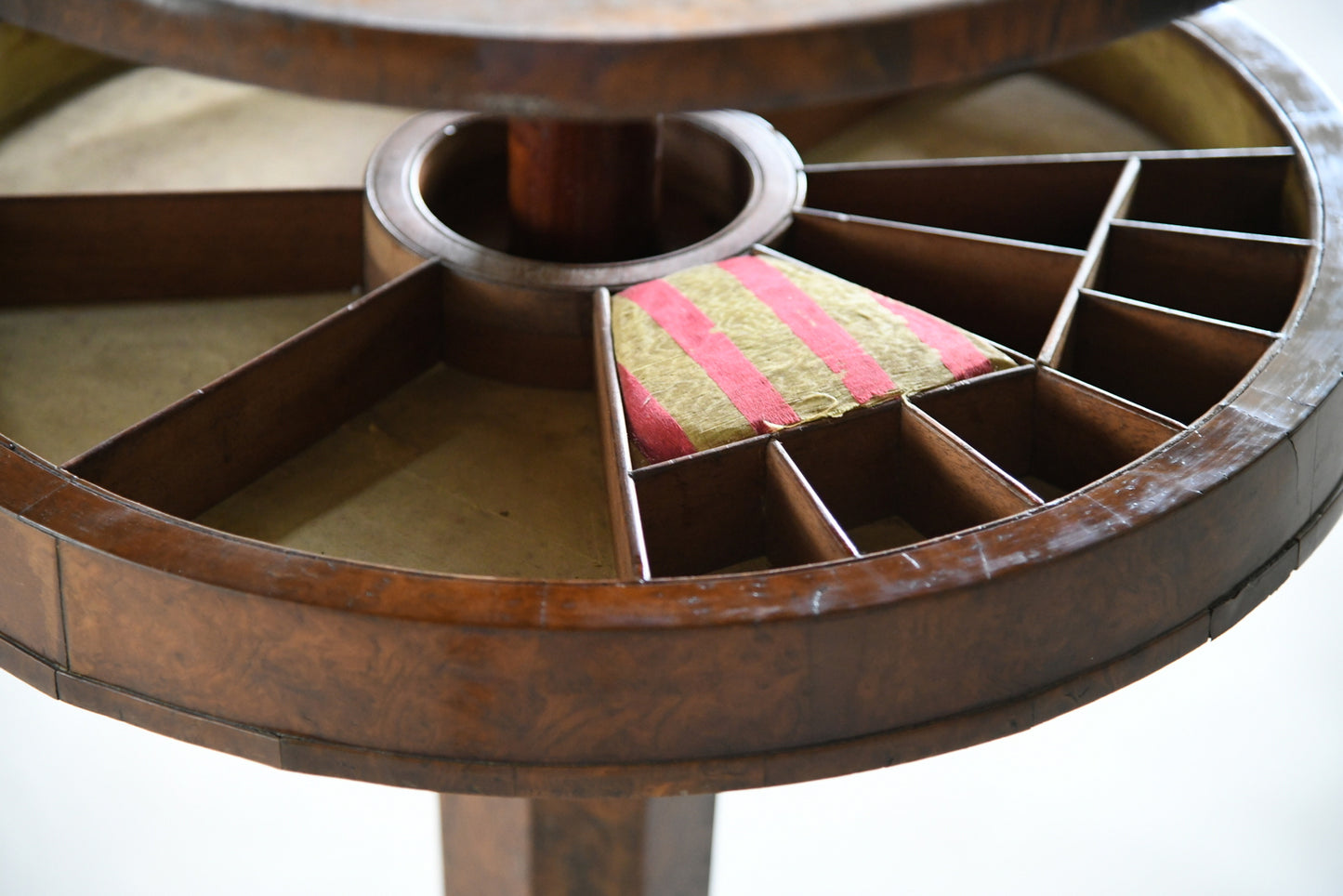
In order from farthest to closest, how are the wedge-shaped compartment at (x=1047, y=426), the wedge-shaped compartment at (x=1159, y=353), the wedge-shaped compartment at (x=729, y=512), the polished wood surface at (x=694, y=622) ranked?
the wedge-shaped compartment at (x=1159, y=353) → the wedge-shaped compartment at (x=1047, y=426) → the wedge-shaped compartment at (x=729, y=512) → the polished wood surface at (x=694, y=622)

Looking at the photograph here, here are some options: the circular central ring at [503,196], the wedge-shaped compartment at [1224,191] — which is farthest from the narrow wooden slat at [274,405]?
the wedge-shaped compartment at [1224,191]

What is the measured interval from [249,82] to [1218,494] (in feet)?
3.47

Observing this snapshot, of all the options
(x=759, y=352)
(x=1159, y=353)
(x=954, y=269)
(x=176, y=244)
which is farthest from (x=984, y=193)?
(x=176, y=244)

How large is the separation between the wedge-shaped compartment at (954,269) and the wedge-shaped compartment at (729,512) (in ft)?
1.80

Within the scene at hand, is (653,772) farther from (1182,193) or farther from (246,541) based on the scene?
(1182,193)

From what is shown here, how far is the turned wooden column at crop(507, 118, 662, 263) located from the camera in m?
2.02

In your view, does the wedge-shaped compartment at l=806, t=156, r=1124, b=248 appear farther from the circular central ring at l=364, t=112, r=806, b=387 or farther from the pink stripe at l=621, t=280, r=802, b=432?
the pink stripe at l=621, t=280, r=802, b=432

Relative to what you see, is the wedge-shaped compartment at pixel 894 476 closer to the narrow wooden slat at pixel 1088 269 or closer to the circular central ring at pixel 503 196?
the narrow wooden slat at pixel 1088 269

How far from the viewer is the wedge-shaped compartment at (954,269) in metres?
2.03

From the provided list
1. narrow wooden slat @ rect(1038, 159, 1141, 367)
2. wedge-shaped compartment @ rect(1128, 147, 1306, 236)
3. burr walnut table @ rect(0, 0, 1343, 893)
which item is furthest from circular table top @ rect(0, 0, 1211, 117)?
wedge-shaped compartment @ rect(1128, 147, 1306, 236)

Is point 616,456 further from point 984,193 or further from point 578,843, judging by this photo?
point 984,193

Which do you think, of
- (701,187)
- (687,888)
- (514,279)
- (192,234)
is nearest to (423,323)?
(514,279)

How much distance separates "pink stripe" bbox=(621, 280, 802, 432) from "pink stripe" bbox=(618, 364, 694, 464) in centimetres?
8

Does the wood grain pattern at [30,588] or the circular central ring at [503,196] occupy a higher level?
Result: the circular central ring at [503,196]
